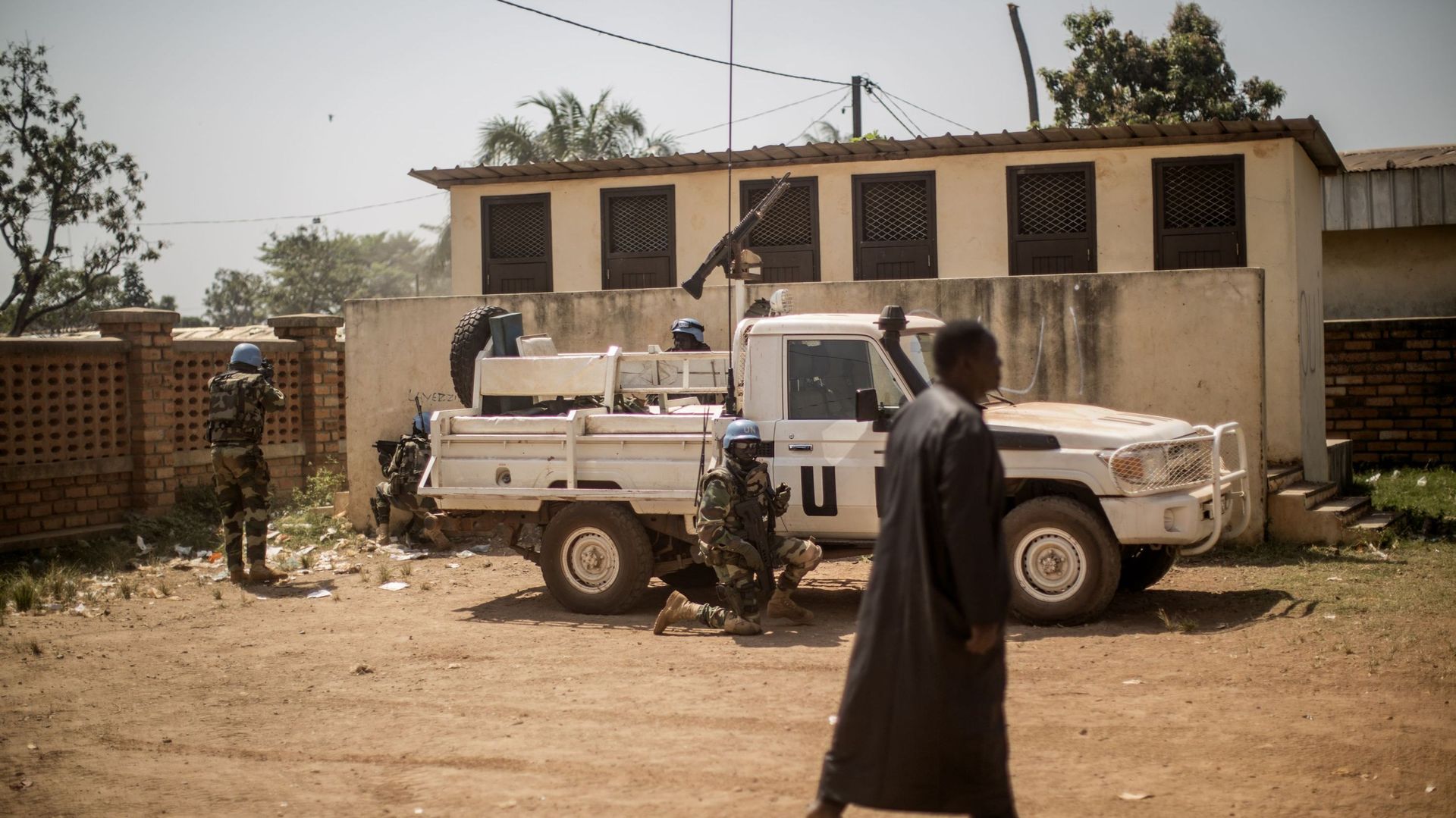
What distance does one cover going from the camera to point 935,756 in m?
3.74

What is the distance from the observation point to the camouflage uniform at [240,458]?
11180 millimetres

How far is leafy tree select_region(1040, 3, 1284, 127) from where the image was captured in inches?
1020

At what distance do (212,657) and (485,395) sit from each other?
2.71 meters

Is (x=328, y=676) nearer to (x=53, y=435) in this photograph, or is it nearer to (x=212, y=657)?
(x=212, y=657)

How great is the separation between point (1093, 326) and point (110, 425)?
9.77 m

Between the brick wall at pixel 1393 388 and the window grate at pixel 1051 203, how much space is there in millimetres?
4354

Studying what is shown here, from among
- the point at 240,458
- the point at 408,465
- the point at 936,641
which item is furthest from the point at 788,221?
the point at 936,641

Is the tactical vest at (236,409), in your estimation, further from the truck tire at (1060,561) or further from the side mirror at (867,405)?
the truck tire at (1060,561)

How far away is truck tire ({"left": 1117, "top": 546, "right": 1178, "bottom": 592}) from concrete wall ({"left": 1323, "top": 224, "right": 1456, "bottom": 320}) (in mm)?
11567

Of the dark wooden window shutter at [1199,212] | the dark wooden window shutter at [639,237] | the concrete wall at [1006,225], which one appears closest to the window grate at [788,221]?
the concrete wall at [1006,225]

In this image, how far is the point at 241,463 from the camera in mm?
11203

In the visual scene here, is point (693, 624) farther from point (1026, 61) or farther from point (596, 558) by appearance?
point (1026, 61)

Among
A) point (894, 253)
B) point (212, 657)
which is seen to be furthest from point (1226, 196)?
point (212, 657)

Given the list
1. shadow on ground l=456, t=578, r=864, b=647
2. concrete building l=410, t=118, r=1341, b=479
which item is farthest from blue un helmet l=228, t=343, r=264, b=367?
shadow on ground l=456, t=578, r=864, b=647
